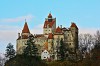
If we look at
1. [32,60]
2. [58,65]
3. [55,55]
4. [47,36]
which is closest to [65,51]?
[55,55]

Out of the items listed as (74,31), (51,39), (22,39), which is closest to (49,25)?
(51,39)

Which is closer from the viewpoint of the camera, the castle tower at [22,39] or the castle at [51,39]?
the castle at [51,39]

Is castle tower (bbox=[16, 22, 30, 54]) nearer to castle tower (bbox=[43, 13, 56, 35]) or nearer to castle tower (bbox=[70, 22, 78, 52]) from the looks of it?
castle tower (bbox=[43, 13, 56, 35])

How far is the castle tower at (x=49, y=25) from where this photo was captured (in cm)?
13224

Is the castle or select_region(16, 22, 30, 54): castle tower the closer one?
the castle

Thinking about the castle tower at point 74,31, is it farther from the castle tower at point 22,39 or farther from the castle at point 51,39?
the castle tower at point 22,39

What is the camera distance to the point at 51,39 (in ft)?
414

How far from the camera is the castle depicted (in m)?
123

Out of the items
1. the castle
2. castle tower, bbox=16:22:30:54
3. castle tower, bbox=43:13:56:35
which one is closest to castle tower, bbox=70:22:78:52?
the castle

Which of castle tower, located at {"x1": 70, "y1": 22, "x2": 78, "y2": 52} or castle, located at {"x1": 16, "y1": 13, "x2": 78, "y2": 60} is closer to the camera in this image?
castle, located at {"x1": 16, "y1": 13, "x2": 78, "y2": 60}

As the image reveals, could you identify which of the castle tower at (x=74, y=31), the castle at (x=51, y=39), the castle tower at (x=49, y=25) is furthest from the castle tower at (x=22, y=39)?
the castle tower at (x=74, y=31)

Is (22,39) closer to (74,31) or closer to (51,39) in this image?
(51,39)

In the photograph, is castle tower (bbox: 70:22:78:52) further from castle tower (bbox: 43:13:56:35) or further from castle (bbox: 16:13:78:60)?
castle tower (bbox: 43:13:56:35)

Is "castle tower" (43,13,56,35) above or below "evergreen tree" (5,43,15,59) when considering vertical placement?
above
